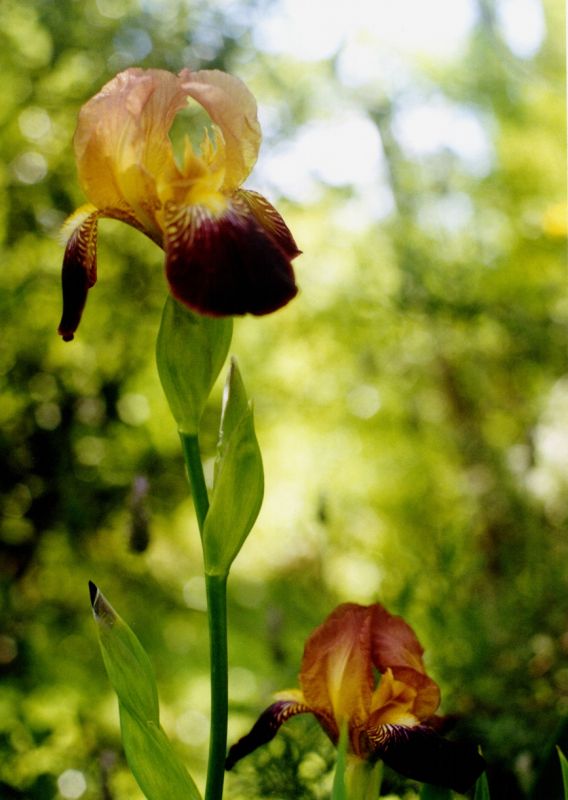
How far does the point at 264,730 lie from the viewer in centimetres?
50

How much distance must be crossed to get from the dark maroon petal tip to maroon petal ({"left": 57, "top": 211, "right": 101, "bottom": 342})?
275 mm

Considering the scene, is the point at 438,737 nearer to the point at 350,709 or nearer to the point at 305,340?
the point at 350,709

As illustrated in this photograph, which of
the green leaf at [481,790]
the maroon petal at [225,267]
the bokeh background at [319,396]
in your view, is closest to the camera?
the maroon petal at [225,267]

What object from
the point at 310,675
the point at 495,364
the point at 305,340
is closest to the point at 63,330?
the point at 310,675

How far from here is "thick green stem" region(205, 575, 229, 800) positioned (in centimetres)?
47

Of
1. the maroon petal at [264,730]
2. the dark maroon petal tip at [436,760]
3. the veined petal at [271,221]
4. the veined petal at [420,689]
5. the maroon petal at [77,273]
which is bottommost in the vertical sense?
the maroon petal at [264,730]

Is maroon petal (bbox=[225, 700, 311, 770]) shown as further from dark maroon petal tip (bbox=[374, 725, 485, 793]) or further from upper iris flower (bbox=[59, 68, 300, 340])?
upper iris flower (bbox=[59, 68, 300, 340])

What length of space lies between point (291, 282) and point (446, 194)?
1.12 metres

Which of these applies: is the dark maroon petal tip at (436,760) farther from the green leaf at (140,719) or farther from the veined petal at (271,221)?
the veined petal at (271,221)

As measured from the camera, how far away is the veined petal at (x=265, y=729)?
50 centimetres

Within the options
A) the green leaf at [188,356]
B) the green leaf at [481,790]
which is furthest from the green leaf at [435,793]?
the green leaf at [188,356]

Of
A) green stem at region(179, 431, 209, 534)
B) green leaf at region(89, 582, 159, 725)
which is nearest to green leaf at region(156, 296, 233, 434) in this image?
green stem at region(179, 431, 209, 534)

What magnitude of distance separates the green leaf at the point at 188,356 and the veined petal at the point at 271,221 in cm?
5

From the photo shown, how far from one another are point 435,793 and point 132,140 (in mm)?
385
